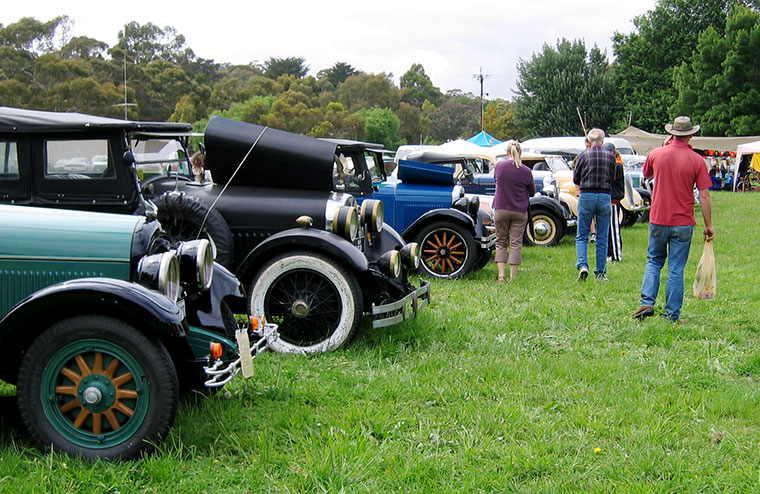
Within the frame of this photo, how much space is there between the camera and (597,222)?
28.5ft

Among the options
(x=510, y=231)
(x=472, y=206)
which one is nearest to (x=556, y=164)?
(x=472, y=206)

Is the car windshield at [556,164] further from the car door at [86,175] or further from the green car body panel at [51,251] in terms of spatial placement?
the green car body panel at [51,251]

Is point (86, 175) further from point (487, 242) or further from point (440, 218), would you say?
point (487, 242)

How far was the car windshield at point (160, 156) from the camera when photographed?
6.61 meters

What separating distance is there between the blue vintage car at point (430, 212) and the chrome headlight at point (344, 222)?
2.04m

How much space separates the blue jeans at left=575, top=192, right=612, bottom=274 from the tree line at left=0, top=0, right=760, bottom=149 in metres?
23.2

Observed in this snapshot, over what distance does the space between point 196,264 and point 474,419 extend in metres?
1.77

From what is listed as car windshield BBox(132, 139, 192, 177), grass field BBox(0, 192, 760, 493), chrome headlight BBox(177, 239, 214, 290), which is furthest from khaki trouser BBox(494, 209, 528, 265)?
chrome headlight BBox(177, 239, 214, 290)

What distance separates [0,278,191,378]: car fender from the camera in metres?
3.36

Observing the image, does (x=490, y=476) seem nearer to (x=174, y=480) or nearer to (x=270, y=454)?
(x=270, y=454)

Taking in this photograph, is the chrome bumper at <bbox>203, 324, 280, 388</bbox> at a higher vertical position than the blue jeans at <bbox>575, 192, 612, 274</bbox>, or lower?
lower

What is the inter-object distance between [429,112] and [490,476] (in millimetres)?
86415

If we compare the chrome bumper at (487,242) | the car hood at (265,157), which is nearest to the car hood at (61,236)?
the car hood at (265,157)

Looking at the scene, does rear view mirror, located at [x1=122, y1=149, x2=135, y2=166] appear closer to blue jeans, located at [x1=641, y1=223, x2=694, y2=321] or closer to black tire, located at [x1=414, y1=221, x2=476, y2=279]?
black tire, located at [x1=414, y1=221, x2=476, y2=279]
